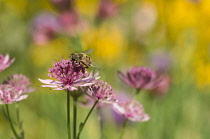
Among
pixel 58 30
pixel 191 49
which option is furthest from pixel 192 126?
pixel 58 30

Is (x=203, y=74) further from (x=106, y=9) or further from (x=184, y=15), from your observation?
(x=106, y=9)

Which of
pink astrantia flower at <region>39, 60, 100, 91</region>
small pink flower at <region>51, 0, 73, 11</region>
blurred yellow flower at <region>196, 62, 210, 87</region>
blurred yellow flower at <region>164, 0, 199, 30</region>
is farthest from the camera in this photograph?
blurred yellow flower at <region>164, 0, 199, 30</region>

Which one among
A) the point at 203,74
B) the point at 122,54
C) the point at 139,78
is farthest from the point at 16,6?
the point at 139,78

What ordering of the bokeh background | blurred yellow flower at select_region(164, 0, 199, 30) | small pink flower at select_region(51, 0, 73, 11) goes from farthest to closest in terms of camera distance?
blurred yellow flower at select_region(164, 0, 199, 30) < the bokeh background < small pink flower at select_region(51, 0, 73, 11)

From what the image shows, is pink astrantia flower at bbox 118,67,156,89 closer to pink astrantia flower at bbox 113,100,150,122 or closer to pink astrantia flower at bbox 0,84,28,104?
pink astrantia flower at bbox 113,100,150,122

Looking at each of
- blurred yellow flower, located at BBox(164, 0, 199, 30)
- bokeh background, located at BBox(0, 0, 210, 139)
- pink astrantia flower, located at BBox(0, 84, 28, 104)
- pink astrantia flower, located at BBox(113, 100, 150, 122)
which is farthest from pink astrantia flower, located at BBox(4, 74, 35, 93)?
blurred yellow flower, located at BBox(164, 0, 199, 30)

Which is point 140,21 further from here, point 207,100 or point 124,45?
point 207,100

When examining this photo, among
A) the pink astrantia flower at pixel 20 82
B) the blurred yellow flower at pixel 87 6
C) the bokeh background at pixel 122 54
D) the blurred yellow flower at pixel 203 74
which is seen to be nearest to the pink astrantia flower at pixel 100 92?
the pink astrantia flower at pixel 20 82
